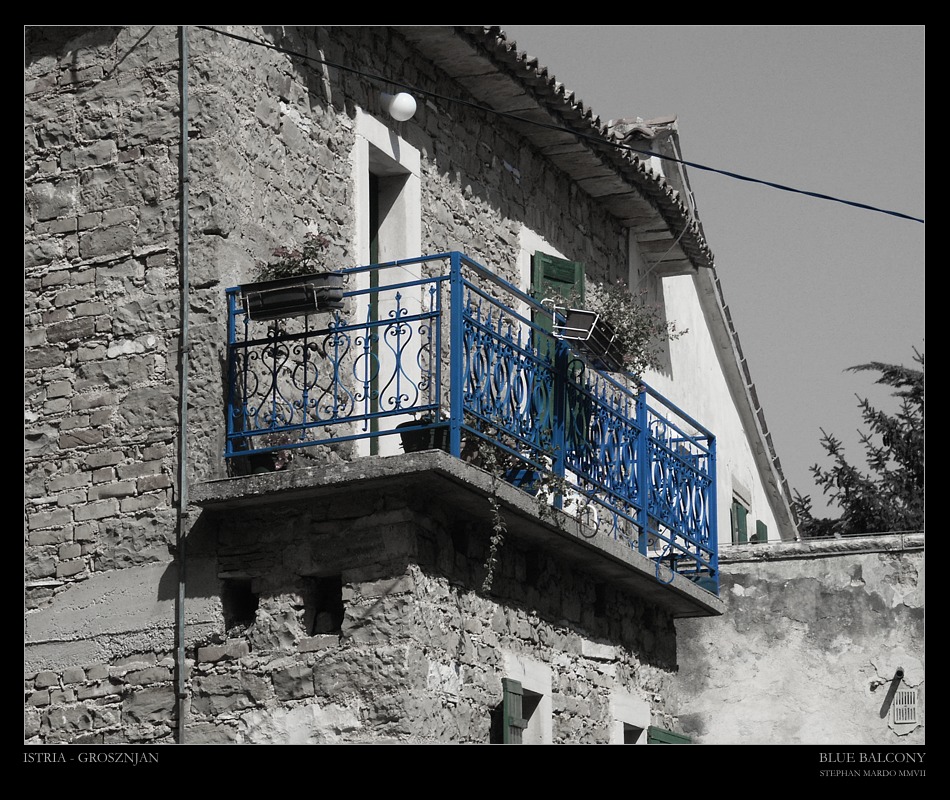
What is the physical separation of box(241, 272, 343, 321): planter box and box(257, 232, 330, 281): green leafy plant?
0.16 meters

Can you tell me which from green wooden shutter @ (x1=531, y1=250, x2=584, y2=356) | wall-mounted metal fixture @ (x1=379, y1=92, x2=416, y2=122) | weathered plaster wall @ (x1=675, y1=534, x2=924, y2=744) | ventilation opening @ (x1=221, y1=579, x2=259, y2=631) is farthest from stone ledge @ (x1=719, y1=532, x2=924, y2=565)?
ventilation opening @ (x1=221, y1=579, x2=259, y2=631)

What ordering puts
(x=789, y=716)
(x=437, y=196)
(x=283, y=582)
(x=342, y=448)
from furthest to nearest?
1. (x=789, y=716)
2. (x=437, y=196)
3. (x=342, y=448)
4. (x=283, y=582)

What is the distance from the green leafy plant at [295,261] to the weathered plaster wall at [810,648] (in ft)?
16.4

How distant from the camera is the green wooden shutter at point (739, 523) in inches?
731

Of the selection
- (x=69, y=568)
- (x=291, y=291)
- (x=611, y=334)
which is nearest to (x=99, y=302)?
(x=291, y=291)

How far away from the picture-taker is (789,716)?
14031 mm

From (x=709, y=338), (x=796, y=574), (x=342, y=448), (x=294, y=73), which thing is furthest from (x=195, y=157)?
(x=709, y=338)

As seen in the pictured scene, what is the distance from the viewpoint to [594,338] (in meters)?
11.3

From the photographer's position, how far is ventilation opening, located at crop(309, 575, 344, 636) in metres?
10.0

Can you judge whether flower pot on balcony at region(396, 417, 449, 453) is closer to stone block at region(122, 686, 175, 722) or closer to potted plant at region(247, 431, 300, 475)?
potted plant at region(247, 431, 300, 475)
